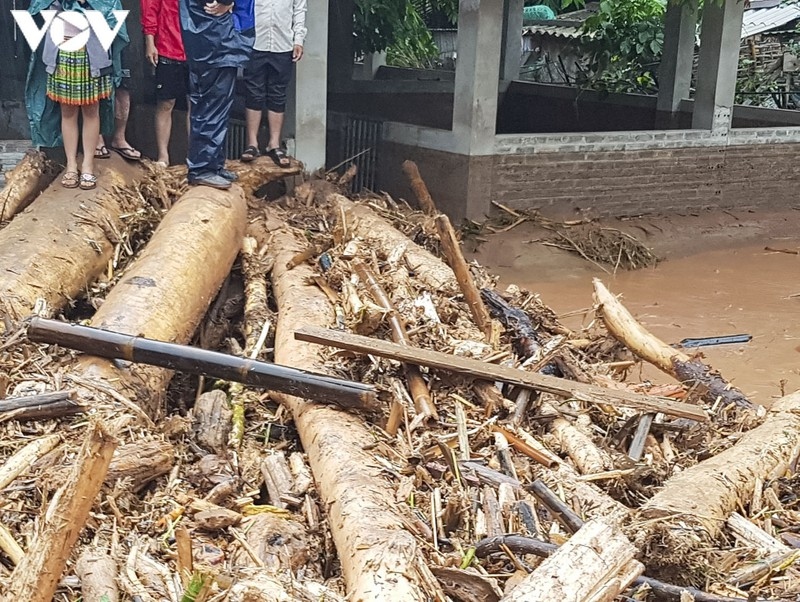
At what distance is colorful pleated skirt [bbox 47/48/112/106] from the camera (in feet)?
19.9

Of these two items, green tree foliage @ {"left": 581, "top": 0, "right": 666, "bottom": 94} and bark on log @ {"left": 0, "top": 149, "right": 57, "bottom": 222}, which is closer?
bark on log @ {"left": 0, "top": 149, "right": 57, "bottom": 222}

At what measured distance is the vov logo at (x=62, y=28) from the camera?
594 cm

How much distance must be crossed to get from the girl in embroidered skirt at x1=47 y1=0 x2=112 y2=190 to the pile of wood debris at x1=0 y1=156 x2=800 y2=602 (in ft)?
1.72

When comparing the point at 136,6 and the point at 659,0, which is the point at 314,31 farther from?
the point at 659,0

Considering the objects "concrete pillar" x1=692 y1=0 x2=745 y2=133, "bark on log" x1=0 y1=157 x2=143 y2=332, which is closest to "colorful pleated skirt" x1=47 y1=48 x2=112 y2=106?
"bark on log" x1=0 y1=157 x2=143 y2=332

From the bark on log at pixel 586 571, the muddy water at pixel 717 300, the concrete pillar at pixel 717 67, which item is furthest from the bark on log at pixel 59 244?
the concrete pillar at pixel 717 67

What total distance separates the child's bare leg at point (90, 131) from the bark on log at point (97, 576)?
155 inches

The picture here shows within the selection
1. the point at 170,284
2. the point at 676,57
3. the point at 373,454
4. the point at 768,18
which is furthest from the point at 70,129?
the point at 768,18

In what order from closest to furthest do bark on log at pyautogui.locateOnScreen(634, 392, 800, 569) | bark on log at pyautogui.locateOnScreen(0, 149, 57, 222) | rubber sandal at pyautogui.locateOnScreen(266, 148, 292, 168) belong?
bark on log at pyautogui.locateOnScreen(634, 392, 800, 569) → bark on log at pyautogui.locateOnScreen(0, 149, 57, 222) → rubber sandal at pyautogui.locateOnScreen(266, 148, 292, 168)

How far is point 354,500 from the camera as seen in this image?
3307mm

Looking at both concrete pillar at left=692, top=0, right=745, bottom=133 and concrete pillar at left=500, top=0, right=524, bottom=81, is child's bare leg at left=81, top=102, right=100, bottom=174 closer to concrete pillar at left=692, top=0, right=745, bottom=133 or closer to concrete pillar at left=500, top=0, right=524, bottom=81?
concrete pillar at left=692, top=0, right=745, bottom=133

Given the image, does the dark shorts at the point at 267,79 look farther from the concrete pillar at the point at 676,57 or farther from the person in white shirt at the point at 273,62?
the concrete pillar at the point at 676,57

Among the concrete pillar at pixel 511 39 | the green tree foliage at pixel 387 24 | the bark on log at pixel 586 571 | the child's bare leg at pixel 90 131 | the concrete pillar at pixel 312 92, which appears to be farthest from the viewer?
the concrete pillar at pixel 511 39

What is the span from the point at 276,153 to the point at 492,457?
4.99 meters
